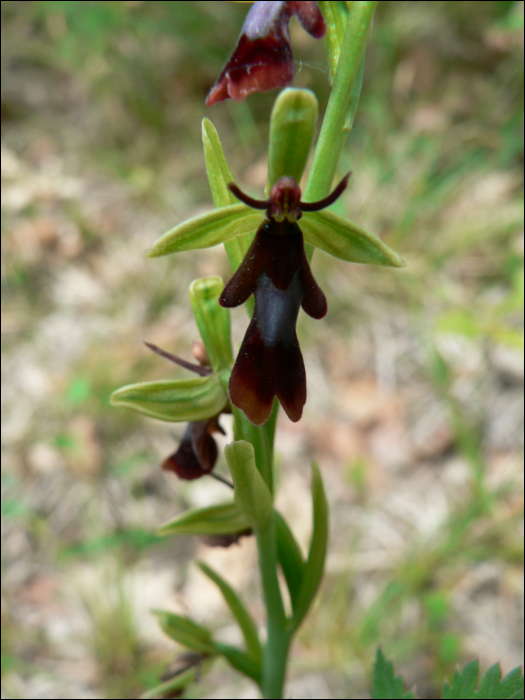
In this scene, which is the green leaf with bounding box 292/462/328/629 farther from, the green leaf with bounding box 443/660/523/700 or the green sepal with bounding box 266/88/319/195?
the green sepal with bounding box 266/88/319/195

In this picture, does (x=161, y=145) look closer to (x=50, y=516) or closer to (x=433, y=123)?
(x=433, y=123)

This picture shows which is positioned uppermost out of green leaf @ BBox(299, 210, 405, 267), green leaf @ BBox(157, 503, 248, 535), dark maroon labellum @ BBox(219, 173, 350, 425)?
green leaf @ BBox(299, 210, 405, 267)

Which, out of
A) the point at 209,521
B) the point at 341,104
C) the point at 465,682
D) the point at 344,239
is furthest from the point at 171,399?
the point at 465,682

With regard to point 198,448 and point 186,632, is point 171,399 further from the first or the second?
point 186,632

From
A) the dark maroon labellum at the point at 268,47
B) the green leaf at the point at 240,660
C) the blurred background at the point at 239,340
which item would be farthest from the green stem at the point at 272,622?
the dark maroon labellum at the point at 268,47

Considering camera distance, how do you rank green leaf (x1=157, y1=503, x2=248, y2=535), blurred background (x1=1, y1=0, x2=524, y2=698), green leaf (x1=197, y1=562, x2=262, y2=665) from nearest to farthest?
green leaf (x1=157, y1=503, x2=248, y2=535), green leaf (x1=197, y1=562, x2=262, y2=665), blurred background (x1=1, y1=0, x2=524, y2=698)

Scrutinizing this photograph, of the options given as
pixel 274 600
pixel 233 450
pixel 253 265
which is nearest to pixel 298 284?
pixel 253 265

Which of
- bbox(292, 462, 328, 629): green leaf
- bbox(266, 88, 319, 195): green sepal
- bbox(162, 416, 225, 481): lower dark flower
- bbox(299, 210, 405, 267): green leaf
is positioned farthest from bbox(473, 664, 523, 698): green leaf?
bbox(266, 88, 319, 195): green sepal

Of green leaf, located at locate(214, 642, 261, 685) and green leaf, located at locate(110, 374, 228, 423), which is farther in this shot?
green leaf, located at locate(214, 642, 261, 685)
